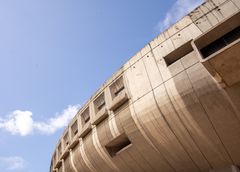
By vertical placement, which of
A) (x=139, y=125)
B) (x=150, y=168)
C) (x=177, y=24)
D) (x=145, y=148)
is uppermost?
(x=177, y=24)

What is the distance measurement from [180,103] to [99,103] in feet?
21.6

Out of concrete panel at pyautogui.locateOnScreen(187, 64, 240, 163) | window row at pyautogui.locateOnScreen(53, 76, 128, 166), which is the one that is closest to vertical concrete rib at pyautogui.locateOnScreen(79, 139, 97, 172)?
window row at pyautogui.locateOnScreen(53, 76, 128, 166)

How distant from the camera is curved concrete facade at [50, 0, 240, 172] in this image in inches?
381

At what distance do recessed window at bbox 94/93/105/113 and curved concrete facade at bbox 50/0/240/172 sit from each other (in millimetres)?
641

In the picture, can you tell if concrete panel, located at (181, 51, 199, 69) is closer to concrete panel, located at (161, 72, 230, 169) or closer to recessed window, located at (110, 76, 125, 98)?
concrete panel, located at (161, 72, 230, 169)

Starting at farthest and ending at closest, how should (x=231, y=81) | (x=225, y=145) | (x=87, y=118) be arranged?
(x=87, y=118) < (x=225, y=145) < (x=231, y=81)

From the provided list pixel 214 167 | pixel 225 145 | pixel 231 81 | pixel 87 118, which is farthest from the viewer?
pixel 87 118

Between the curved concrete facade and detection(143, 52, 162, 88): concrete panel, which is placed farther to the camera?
detection(143, 52, 162, 88): concrete panel

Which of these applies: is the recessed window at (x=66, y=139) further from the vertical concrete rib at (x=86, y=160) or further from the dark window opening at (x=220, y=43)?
the dark window opening at (x=220, y=43)

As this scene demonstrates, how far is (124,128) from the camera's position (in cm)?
1296

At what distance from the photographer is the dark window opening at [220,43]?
9.61 metres

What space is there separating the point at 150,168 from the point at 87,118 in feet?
19.5

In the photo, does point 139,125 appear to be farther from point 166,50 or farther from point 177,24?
point 177,24

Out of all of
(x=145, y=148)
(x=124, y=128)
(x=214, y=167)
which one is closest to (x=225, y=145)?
(x=214, y=167)
